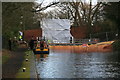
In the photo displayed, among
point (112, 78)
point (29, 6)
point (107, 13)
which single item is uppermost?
point (29, 6)

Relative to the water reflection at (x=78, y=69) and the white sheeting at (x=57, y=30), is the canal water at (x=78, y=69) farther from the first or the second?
the white sheeting at (x=57, y=30)

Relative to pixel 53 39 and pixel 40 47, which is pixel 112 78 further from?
pixel 53 39

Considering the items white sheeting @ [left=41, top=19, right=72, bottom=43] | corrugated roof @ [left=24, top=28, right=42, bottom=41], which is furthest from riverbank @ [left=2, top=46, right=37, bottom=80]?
corrugated roof @ [left=24, top=28, right=42, bottom=41]

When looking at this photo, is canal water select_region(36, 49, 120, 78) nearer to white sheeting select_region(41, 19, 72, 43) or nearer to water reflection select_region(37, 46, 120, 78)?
water reflection select_region(37, 46, 120, 78)

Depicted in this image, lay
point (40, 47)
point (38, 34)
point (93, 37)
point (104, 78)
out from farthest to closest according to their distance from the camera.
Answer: point (38, 34)
point (93, 37)
point (40, 47)
point (104, 78)

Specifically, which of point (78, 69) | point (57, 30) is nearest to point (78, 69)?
point (78, 69)

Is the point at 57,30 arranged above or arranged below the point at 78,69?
above

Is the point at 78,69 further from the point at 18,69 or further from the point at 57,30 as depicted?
the point at 57,30

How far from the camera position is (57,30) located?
176 ft

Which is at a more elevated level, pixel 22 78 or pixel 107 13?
pixel 107 13

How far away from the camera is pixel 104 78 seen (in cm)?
1098

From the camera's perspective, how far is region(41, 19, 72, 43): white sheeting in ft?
169

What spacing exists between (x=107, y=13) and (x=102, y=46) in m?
33.4

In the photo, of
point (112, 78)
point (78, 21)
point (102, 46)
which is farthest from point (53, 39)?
point (112, 78)
